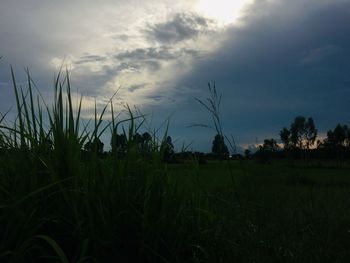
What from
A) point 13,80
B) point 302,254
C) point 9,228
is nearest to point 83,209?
point 9,228

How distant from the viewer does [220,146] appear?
12.9ft

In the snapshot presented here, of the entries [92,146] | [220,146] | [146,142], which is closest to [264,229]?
[220,146]

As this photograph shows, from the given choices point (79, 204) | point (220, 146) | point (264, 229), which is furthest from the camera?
point (220, 146)

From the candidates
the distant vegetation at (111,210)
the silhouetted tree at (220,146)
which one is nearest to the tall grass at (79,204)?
the distant vegetation at (111,210)

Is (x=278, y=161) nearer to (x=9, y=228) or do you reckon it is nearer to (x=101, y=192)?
(x=101, y=192)

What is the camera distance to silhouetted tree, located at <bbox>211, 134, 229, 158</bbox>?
12.5 ft

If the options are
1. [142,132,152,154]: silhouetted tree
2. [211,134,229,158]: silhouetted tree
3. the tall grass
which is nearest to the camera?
the tall grass

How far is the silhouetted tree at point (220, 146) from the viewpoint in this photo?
A: 3.80m

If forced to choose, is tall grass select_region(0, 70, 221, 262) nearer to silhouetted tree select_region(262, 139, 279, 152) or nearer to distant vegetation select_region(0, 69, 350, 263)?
distant vegetation select_region(0, 69, 350, 263)

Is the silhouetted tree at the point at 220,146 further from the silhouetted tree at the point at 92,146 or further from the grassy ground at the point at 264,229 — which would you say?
the silhouetted tree at the point at 92,146

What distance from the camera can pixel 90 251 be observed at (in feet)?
8.05

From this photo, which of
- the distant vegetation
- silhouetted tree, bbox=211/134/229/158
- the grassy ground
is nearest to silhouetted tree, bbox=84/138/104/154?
the distant vegetation

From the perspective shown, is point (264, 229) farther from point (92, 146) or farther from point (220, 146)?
point (92, 146)

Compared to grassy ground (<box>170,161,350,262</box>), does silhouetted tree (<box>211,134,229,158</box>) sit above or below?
above
